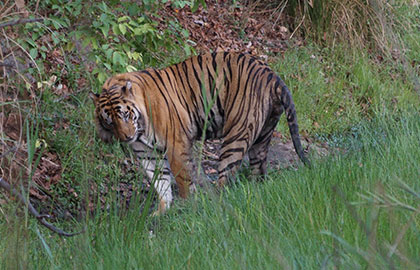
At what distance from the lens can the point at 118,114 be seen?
17.3 feet

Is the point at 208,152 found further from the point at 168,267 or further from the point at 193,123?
the point at 168,267

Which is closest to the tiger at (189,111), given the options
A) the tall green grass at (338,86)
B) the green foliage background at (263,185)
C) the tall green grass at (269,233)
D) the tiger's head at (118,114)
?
the tiger's head at (118,114)

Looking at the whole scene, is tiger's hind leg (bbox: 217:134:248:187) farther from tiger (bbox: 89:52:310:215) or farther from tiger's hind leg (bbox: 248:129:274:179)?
tiger's hind leg (bbox: 248:129:274:179)

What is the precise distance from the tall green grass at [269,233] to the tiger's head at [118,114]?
128 cm

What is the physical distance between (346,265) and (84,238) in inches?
44.9

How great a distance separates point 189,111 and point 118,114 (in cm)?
75

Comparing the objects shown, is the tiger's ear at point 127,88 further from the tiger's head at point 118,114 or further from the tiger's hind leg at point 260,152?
the tiger's hind leg at point 260,152

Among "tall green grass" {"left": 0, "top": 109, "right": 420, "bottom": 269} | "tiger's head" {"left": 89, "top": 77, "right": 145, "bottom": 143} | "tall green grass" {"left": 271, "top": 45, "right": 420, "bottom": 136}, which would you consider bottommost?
"tall green grass" {"left": 271, "top": 45, "right": 420, "bottom": 136}

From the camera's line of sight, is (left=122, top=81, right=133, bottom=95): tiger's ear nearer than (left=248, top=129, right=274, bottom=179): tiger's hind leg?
Yes

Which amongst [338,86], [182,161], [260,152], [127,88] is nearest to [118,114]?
[127,88]

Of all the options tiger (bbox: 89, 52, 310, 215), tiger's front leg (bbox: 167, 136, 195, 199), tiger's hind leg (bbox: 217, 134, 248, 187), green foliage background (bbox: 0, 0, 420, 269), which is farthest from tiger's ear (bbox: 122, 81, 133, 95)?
tiger's hind leg (bbox: 217, 134, 248, 187)

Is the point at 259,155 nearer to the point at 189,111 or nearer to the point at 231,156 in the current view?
the point at 231,156

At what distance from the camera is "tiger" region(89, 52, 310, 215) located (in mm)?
5359

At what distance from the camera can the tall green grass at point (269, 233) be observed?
8.05 ft
